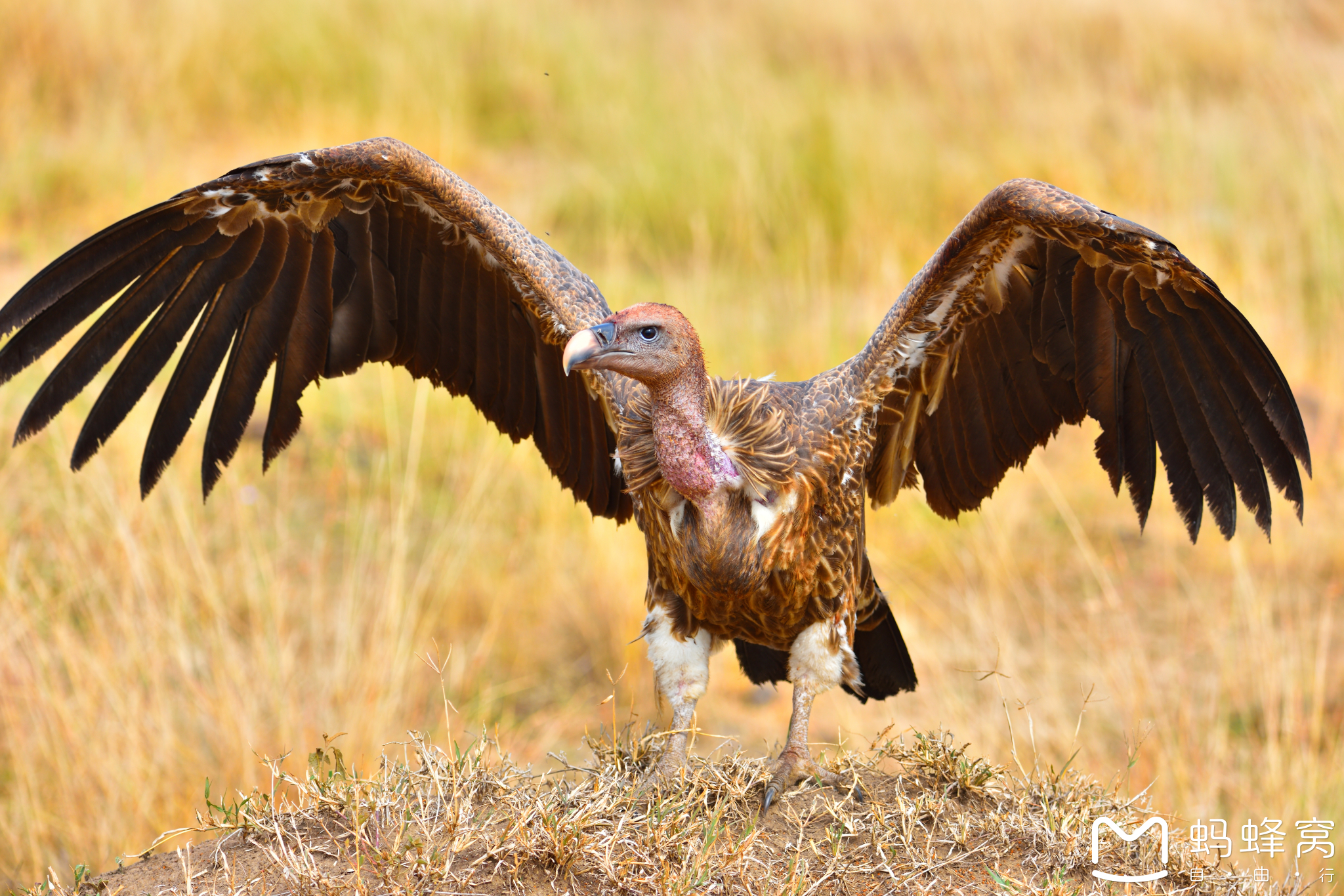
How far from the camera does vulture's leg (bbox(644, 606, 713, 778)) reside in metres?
4.18

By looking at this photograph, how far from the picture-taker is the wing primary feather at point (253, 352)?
427cm

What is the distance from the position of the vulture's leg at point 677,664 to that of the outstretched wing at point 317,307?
2.29 feet

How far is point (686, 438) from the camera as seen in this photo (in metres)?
3.81

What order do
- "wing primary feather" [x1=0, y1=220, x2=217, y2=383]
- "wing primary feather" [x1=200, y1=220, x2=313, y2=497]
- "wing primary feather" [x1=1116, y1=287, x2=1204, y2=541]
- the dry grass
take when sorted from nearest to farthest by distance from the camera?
1. the dry grass
2. "wing primary feather" [x1=0, y1=220, x2=217, y2=383]
3. "wing primary feather" [x1=1116, y1=287, x2=1204, y2=541]
4. "wing primary feather" [x1=200, y1=220, x2=313, y2=497]

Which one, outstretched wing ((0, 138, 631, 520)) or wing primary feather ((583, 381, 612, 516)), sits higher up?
outstretched wing ((0, 138, 631, 520))

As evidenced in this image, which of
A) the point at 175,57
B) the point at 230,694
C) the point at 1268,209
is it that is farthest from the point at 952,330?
the point at 175,57

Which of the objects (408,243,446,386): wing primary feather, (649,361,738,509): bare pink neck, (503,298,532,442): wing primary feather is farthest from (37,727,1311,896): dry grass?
(408,243,446,386): wing primary feather

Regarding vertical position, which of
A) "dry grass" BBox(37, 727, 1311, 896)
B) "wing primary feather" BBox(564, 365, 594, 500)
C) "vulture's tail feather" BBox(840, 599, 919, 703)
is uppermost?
"wing primary feather" BBox(564, 365, 594, 500)

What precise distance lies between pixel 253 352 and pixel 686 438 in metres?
1.62

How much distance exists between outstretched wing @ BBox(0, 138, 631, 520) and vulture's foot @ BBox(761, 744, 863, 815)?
1.30 meters

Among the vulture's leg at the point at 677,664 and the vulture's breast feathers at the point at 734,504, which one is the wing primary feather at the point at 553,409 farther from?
the vulture's leg at the point at 677,664

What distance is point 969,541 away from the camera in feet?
26.3

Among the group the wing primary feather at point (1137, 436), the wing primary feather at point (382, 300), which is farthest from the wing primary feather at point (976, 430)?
the wing primary feather at point (382, 300)

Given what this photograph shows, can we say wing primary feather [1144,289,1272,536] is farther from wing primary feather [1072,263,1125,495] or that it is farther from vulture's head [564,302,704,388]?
vulture's head [564,302,704,388]
